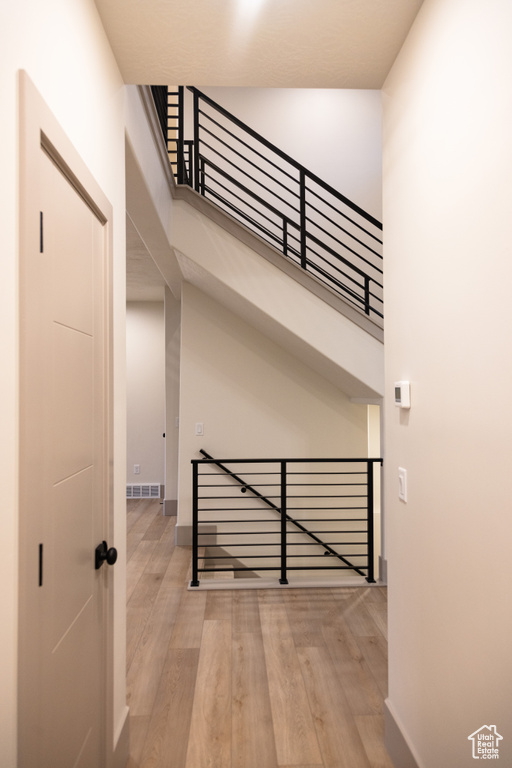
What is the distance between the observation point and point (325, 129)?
20.7 ft

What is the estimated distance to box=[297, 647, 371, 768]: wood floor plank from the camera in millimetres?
2109

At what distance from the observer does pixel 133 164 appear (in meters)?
2.62

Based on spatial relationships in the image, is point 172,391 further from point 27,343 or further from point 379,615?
point 27,343

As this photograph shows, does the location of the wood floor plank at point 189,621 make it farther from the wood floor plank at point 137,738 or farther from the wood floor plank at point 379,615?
the wood floor plank at point 379,615

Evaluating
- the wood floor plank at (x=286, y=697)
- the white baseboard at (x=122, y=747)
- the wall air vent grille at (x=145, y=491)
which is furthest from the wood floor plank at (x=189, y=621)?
the wall air vent grille at (x=145, y=491)

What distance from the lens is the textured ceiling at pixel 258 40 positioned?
1729 millimetres

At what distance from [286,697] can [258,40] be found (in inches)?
113

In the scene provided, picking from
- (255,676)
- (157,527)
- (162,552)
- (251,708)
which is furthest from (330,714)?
(157,527)

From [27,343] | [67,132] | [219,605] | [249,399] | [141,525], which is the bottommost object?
[141,525]

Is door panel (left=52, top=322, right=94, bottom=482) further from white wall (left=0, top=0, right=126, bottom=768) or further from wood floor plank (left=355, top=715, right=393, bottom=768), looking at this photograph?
wood floor plank (left=355, top=715, right=393, bottom=768)

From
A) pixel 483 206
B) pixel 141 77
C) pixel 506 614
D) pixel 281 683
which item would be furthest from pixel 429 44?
pixel 281 683

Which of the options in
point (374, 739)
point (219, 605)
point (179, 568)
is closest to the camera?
point (374, 739)

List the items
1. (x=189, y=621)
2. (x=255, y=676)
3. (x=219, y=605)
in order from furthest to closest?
(x=219, y=605) < (x=189, y=621) < (x=255, y=676)

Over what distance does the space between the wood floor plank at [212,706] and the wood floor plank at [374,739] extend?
581 mm
